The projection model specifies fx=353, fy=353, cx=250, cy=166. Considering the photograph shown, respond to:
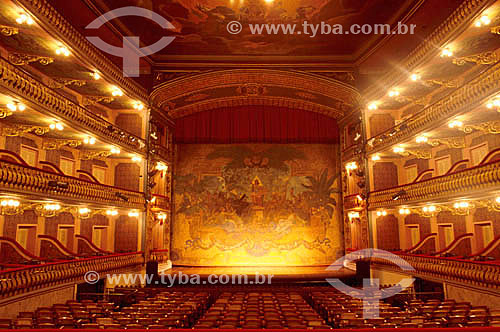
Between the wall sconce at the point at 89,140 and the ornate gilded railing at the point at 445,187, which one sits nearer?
the ornate gilded railing at the point at 445,187

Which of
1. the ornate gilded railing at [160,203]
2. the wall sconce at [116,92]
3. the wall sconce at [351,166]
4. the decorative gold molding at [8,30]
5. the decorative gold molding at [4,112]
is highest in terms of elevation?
the wall sconce at [116,92]

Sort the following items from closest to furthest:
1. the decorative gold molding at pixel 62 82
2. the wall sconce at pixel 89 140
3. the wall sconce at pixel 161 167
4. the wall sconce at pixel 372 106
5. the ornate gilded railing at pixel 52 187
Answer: the ornate gilded railing at pixel 52 187 < the decorative gold molding at pixel 62 82 < the wall sconce at pixel 89 140 < the wall sconce at pixel 372 106 < the wall sconce at pixel 161 167

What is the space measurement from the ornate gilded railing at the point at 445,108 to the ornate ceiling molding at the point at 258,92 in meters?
3.10

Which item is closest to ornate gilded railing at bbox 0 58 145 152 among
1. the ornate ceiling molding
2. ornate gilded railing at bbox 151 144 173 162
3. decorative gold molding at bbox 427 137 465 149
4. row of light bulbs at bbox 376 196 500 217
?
ornate gilded railing at bbox 151 144 173 162

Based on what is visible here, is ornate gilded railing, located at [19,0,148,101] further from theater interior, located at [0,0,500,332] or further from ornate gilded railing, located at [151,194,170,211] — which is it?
ornate gilded railing, located at [151,194,170,211]

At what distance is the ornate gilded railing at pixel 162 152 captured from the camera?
18156 mm

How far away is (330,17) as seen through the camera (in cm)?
1516

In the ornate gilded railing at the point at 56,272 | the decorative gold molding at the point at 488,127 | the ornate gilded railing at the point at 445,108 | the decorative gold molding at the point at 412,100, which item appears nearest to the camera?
the ornate gilded railing at the point at 56,272

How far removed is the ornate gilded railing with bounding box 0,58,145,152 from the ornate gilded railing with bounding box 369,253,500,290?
41.5 ft

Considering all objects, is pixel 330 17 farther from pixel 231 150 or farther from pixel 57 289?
pixel 57 289

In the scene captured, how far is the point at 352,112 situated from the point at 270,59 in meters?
5.14

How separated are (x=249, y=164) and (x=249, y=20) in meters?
8.61

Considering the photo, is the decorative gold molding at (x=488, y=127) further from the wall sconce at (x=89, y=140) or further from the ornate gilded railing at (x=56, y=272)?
the ornate gilded railing at (x=56, y=272)

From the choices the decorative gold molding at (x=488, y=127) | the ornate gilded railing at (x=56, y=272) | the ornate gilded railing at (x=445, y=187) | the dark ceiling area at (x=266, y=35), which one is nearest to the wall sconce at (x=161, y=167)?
the dark ceiling area at (x=266, y=35)
